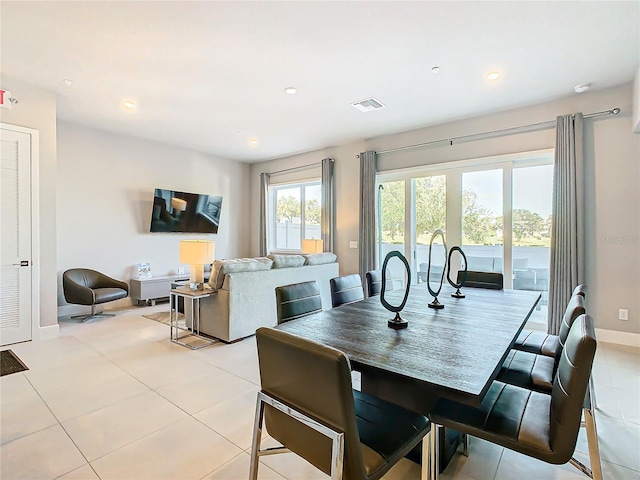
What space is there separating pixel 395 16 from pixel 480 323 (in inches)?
92.0

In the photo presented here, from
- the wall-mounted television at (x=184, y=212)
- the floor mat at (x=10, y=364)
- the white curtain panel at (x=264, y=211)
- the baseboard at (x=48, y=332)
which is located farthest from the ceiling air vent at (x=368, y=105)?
the baseboard at (x=48, y=332)

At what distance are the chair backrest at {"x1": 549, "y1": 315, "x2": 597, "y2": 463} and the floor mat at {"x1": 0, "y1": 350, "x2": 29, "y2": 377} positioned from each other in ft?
13.2

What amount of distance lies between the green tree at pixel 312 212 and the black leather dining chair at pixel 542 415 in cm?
542

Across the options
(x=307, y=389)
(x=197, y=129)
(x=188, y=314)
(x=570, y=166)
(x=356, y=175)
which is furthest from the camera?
(x=356, y=175)

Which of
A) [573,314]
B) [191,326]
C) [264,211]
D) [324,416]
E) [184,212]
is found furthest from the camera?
[264,211]

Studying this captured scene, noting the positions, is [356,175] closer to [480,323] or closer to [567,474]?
[480,323]

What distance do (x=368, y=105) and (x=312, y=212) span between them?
2.99 meters

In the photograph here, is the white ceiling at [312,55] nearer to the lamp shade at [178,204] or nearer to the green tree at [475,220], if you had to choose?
the green tree at [475,220]

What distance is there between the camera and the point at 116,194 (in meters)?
5.58

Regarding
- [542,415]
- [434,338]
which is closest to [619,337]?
[542,415]

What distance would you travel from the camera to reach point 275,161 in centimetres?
733

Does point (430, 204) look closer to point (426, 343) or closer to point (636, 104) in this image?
point (636, 104)

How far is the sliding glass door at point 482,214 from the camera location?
14.1 feet

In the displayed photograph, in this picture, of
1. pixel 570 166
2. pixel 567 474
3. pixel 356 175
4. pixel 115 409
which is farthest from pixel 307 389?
pixel 356 175
